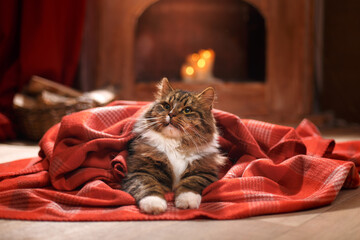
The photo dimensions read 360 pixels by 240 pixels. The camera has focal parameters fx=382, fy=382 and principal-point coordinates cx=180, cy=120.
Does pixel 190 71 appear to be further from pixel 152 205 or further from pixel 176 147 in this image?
pixel 152 205

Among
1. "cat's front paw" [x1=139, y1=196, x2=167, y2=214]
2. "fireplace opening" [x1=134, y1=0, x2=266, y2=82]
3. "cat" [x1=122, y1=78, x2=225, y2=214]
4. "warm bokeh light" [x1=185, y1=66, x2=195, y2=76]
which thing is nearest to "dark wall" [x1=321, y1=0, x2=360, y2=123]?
"fireplace opening" [x1=134, y1=0, x2=266, y2=82]

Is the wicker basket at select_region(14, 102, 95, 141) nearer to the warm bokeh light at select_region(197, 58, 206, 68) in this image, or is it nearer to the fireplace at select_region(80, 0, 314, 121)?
the fireplace at select_region(80, 0, 314, 121)

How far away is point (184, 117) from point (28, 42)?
6.97 feet

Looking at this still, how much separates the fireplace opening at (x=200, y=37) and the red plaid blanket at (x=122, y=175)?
7.34 ft

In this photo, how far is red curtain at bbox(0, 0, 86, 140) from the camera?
3.05 meters

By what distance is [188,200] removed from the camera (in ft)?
4.16

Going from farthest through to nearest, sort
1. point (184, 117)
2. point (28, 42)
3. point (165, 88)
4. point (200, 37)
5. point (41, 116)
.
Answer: point (200, 37), point (28, 42), point (41, 116), point (165, 88), point (184, 117)

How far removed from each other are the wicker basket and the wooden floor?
154 centimetres

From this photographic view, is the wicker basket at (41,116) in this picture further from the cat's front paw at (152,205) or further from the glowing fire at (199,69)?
the cat's front paw at (152,205)

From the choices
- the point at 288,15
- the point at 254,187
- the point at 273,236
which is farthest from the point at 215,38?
the point at 273,236

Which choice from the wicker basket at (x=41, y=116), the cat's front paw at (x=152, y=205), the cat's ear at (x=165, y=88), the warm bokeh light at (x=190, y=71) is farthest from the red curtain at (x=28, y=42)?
the cat's front paw at (x=152, y=205)

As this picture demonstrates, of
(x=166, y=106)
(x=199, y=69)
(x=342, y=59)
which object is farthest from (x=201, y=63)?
(x=166, y=106)

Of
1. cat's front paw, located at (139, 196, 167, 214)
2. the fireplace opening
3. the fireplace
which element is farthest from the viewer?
the fireplace opening

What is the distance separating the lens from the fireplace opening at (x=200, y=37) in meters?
4.07
